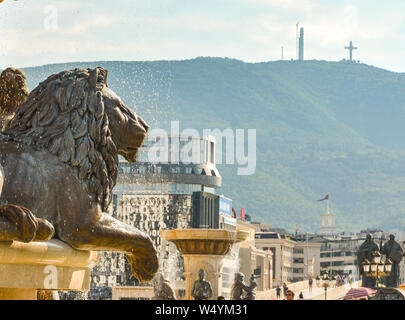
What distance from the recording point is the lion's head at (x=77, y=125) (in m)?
5.28

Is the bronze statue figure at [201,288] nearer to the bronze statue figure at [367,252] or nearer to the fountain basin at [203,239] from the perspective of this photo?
the fountain basin at [203,239]

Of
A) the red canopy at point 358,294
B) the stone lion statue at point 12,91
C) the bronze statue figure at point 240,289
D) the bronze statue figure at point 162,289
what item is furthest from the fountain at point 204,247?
the stone lion statue at point 12,91

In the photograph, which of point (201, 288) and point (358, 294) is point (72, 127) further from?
point (358, 294)

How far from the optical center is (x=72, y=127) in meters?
5.34

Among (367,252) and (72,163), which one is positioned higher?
(367,252)

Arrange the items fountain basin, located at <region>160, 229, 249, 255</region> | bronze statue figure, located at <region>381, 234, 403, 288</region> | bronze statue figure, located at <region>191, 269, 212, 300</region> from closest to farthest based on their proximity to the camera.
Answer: bronze statue figure, located at <region>191, 269, 212, 300</region>
fountain basin, located at <region>160, 229, 249, 255</region>
bronze statue figure, located at <region>381, 234, 403, 288</region>

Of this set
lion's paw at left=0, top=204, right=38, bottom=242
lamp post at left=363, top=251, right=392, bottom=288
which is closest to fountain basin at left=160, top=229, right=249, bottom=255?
lamp post at left=363, top=251, right=392, bottom=288

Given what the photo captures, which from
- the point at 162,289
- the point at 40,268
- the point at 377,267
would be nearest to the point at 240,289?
→ the point at 162,289

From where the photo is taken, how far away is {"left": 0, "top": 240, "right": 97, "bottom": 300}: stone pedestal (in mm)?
4688

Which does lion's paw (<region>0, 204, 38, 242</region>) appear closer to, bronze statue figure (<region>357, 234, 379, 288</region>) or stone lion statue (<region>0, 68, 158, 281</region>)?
stone lion statue (<region>0, 68, 158, 281</region>)

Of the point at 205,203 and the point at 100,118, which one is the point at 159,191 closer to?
the point at 205,203

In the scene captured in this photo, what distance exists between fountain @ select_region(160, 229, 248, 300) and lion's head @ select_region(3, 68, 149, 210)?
47.4 ft

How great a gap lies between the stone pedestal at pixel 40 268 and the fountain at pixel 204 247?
1466cm

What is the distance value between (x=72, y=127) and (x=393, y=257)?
2720 centimetres
